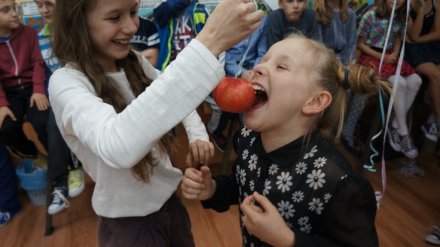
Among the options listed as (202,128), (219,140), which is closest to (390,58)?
(219,140)

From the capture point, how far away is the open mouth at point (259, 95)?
875 mm

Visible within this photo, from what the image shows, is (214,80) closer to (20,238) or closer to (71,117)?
(71,117)

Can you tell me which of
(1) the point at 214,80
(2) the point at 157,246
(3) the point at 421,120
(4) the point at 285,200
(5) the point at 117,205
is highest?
(1) the point at 214,80

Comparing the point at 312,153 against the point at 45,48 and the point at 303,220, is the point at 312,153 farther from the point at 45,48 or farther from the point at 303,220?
the point at 45,48

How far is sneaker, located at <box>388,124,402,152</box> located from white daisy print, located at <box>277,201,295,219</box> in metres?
2.07

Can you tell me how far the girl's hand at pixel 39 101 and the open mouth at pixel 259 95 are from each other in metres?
1.61

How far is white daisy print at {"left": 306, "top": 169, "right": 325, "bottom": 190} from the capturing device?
784mm

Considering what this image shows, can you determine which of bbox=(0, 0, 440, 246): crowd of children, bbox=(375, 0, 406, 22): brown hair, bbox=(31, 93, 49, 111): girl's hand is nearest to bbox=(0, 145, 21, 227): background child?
bbox=(31, 93, 49, 111): girl's hand

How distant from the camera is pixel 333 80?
919 mm

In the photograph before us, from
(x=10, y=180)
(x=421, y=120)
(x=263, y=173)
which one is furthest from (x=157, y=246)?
(x=421, y=120)

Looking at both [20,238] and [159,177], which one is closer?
[159,177]

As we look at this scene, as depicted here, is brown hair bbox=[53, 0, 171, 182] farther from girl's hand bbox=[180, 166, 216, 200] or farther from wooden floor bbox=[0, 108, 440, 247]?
wooden floor bbox=[0, 108, 440, 247]

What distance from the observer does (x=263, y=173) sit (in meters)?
0.89

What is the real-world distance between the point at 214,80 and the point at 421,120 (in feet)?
9.39
